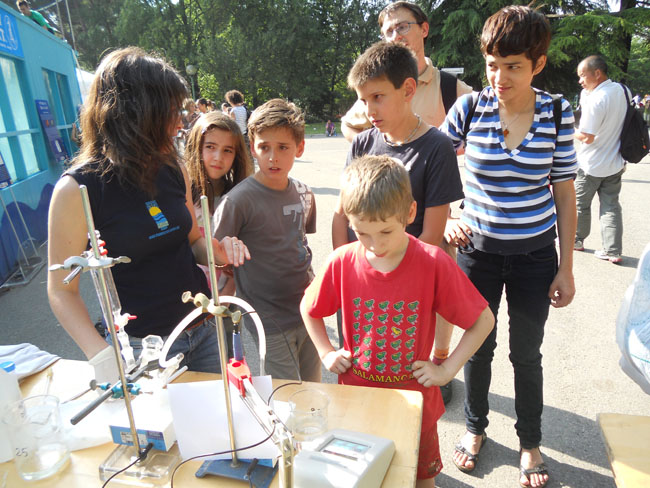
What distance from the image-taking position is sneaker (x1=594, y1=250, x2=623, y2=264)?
15.0 feet

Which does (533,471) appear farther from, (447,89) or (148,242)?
(447,89)

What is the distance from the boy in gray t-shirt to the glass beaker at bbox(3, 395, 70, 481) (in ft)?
2.95

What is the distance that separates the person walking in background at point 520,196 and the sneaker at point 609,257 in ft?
10.6

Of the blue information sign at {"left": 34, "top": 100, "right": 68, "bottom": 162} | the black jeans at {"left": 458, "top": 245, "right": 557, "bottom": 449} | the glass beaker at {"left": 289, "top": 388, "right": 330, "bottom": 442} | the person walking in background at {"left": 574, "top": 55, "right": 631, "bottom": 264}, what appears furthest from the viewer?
the blue information sign at {"left": 34, "top": 100, "right": 68, "bottom": 162}

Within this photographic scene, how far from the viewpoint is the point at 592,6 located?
67.4ft

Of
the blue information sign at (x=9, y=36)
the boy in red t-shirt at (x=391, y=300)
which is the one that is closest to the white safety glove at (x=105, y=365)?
the boy in red t-shirt at (x=391, y=300)

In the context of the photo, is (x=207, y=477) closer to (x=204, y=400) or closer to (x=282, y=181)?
(x=204, y=400)

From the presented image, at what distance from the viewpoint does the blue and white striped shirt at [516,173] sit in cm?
174

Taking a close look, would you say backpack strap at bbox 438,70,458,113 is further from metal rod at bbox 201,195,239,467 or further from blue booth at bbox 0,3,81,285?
blue booth at bbox 0,3,81,285

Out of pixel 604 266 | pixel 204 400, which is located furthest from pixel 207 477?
pixel 604 266

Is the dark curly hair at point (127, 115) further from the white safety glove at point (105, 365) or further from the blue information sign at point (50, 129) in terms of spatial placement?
the blue information sign at point (50, 129)

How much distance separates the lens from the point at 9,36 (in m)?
5.85

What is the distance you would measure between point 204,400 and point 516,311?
1420 mm

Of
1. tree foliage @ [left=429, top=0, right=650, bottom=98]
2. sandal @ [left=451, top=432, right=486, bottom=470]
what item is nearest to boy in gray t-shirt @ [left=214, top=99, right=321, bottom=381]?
sandal @ [left=451, top=432, right=486, bottom=470]
